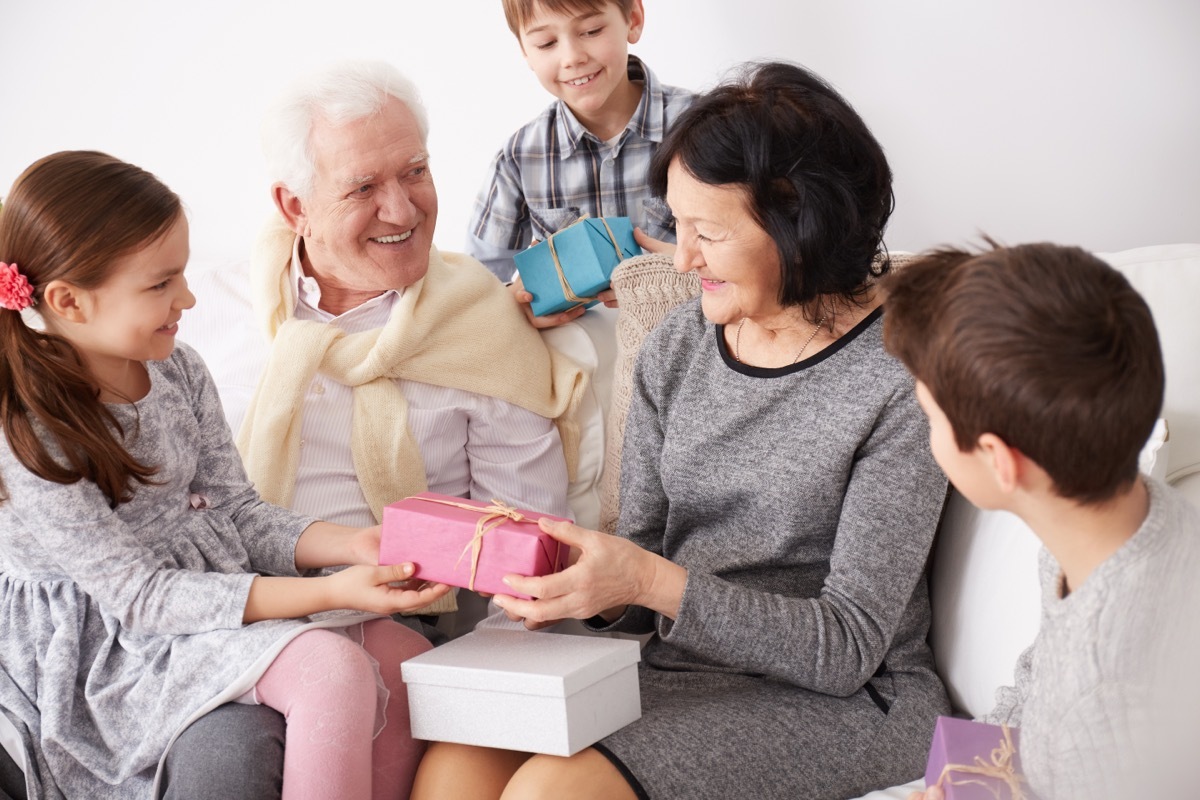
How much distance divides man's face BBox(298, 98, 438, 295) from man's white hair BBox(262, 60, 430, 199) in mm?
14

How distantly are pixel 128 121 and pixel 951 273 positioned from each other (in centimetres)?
242

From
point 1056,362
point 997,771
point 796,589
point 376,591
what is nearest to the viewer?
point 1056,362

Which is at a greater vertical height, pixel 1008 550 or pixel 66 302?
pixel 66 302

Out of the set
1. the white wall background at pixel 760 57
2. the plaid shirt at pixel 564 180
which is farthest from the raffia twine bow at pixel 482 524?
the white wall background at pixel 760 57

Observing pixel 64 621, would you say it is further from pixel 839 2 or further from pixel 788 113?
pixel 839 2

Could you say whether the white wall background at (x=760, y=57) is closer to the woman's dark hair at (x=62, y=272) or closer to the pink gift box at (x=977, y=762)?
the woman's dark hair at (x=62, y=272)

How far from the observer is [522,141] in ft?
8.68

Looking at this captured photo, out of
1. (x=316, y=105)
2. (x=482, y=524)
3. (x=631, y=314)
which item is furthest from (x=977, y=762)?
(x=316, y=105)

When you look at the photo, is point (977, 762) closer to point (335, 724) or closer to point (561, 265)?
point (335, 724)

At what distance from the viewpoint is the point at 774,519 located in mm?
1628

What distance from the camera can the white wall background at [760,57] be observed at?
2.37 metres

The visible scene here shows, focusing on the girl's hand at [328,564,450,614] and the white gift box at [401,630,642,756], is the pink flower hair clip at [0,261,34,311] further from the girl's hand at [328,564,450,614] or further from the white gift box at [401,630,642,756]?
the white gift box at [401,630,642,756]

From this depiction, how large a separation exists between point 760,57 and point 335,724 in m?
1.69

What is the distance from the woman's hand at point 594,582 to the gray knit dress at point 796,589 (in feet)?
0.12
